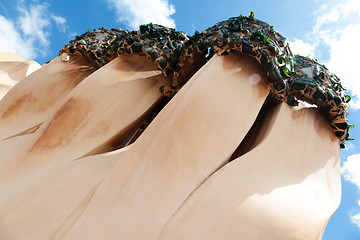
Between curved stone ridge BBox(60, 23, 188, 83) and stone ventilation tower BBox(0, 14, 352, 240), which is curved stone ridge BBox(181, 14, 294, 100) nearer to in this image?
stone ventilation tower BBox(0, 14, 352, 240)

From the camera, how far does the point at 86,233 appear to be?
5.13ft

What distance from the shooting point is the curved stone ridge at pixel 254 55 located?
2053mm

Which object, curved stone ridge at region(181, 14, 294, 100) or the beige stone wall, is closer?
the beige stone wall

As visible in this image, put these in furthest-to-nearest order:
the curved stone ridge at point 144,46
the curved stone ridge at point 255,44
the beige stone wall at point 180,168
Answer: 1. the curved stone ridge at point 144,46
2. the curved stone ridge at point 255,44
3. the beige stone wall at point 180,168

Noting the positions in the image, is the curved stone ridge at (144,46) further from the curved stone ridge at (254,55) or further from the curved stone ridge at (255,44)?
A: the curved stone ridge at (255,44)

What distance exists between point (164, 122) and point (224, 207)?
0.67 metres

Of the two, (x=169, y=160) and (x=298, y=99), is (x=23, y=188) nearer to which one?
(x=169, y=160)

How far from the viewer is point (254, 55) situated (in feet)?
6.65

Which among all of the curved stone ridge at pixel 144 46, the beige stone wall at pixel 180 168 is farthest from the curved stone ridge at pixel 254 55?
the beige stone wall at pixel 180 168

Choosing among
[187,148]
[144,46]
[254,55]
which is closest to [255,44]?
[254,55]

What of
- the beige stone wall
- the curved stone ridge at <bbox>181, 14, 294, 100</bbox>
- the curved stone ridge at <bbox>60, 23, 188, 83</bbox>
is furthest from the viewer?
the curved stone ridge at <bbox>60, 23, 188, 83</bbox>

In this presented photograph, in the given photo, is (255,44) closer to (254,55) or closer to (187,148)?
(254,55)

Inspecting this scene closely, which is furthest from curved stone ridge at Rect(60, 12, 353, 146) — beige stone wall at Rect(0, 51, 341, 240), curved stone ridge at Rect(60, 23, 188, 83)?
beige stone wall at Rect(0, 51, 341, 240)

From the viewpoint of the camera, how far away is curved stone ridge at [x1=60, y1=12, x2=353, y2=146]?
2053 mm
